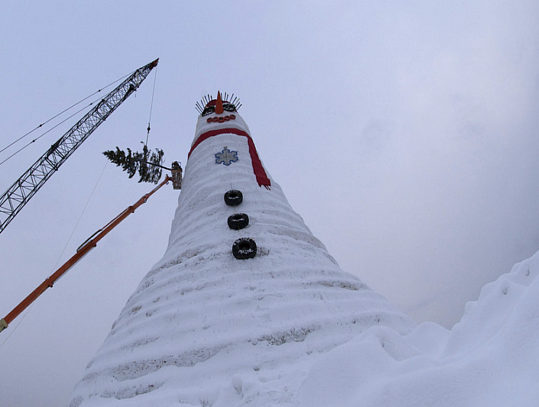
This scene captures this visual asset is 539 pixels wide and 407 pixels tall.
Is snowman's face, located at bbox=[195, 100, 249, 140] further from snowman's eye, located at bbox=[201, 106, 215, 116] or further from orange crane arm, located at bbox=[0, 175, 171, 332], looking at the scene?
orange crane arm, located at bbox=[0, 175, 171, 332]

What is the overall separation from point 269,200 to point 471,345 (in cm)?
566

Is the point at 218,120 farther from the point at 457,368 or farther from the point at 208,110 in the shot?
the point at 457,368

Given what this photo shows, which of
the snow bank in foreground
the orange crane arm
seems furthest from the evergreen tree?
the snow bank in foreground

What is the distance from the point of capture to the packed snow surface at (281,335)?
1.99 meters

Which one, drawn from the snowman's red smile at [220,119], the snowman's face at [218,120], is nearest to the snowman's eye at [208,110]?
the snowman's face at [218,120]

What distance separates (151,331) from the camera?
5160 millimetres

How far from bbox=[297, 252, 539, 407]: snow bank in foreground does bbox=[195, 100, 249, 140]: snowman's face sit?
8.73 m

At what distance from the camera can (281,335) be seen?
4574 millimetres

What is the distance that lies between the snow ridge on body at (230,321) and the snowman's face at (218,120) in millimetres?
3969

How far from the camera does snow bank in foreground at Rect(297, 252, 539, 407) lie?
73.3 inches

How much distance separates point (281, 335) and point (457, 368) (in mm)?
2764

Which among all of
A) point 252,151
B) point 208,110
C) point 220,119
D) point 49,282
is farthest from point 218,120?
point 49,282

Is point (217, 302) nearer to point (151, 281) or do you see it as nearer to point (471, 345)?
point (151, 281)

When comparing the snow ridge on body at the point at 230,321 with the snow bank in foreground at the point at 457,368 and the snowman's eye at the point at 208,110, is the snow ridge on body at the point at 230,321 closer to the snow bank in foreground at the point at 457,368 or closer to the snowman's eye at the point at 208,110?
the snow bank in foreground at the point at 457,368
